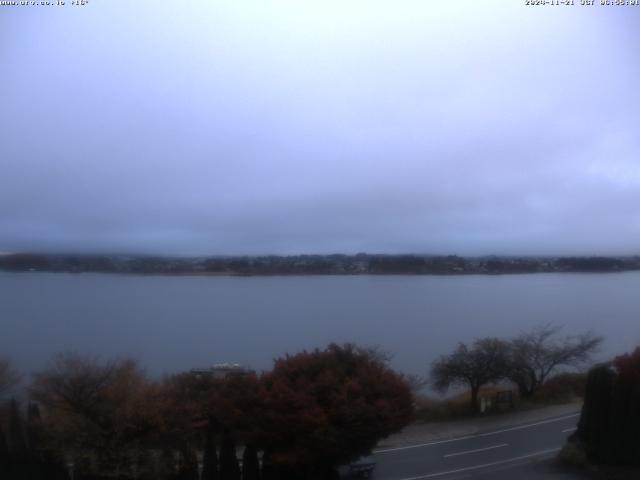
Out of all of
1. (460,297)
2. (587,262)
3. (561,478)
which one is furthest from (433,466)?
(460,297)

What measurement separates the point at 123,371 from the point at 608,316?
22.3 m

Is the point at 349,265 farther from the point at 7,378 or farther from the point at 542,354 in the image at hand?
the point at 7,378

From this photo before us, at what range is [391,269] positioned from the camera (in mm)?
21578

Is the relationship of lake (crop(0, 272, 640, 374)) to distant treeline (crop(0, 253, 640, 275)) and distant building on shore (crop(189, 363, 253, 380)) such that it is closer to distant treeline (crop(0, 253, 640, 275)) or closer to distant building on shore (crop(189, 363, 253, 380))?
distant treeline (crop(0, 253, 640, 275))

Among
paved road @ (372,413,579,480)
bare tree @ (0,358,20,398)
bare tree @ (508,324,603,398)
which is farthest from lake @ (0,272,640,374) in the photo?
paved road @ (372,413,579,480)

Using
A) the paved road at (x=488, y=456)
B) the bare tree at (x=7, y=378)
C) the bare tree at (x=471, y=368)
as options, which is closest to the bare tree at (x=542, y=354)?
the bare tree at (x=471, y=368)

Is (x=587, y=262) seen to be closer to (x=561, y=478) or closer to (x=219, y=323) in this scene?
(x=561, y=478)

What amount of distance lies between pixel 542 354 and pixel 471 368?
366cm

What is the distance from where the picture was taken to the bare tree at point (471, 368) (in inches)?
775

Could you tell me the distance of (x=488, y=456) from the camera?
42.2 ft

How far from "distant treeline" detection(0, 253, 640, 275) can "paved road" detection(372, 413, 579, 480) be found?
24.0 ft

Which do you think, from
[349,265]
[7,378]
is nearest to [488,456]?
[349,265]

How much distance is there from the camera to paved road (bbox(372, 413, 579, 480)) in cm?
1162

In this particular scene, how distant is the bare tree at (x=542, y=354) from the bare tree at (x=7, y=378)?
1476cm
